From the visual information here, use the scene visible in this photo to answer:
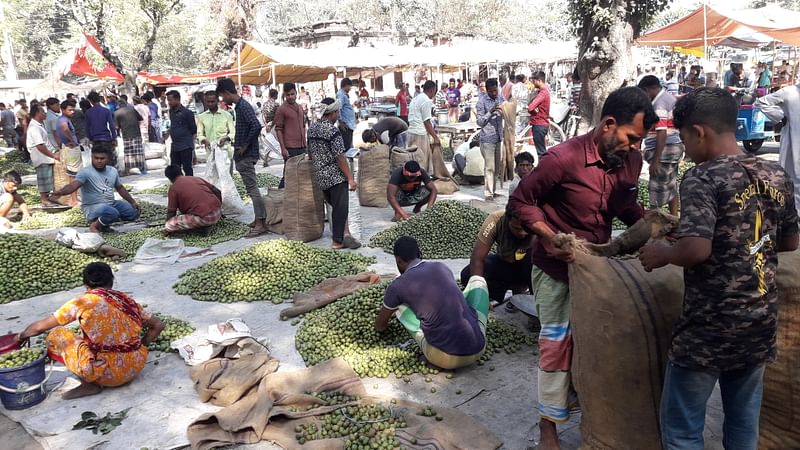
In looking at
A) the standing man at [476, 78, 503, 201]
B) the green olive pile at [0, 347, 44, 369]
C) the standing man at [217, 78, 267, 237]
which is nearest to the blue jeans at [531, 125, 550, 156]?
the standing man at [476, 78, 503, 201]

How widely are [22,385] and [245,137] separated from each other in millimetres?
4345

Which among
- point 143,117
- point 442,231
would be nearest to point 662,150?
point 442,231

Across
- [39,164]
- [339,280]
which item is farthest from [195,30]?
[339,280]

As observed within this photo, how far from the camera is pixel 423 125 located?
9.55 m

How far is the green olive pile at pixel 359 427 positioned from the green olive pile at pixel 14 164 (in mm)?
14365

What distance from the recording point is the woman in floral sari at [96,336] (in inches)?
146

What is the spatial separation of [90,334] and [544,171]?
3.06 meters

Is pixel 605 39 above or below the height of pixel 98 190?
above

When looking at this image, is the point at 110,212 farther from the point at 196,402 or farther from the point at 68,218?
the point at 196,402

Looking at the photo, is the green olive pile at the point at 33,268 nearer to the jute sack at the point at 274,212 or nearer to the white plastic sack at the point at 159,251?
the white plastic sack at the point at 159,251

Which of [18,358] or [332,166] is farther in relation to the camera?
[332,166]

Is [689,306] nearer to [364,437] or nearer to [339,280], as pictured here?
[364,437]

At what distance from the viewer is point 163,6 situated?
20.9m

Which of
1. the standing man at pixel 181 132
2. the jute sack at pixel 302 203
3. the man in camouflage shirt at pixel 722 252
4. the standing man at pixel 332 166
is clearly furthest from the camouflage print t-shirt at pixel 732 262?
the standing man at pixel 181 132
